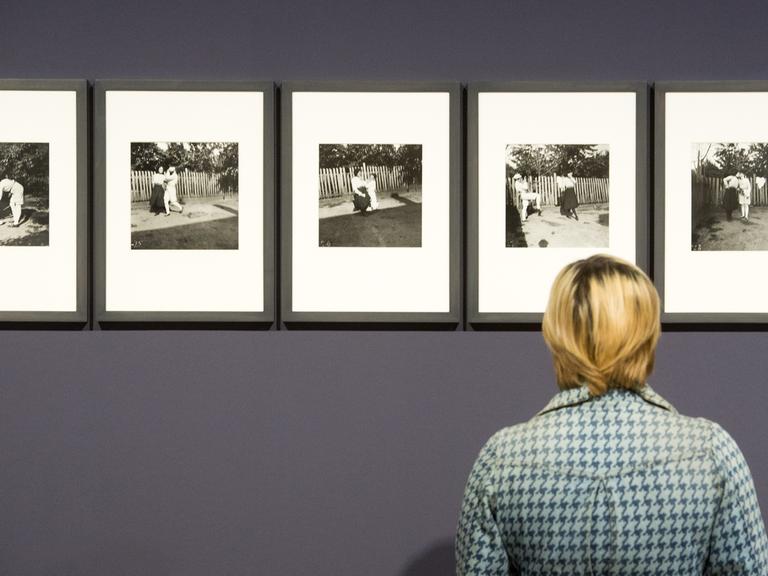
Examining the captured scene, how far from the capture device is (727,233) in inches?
71.2

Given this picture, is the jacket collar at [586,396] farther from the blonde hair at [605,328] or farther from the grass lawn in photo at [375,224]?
the grass lawn in photo at [375,224]

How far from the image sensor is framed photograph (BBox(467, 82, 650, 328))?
1803mm

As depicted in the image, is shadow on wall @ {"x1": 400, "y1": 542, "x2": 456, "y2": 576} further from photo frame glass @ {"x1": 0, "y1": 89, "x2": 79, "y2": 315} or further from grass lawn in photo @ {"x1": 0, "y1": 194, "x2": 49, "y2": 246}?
grass lawn in photo @ {"x1": 0, "y1": 194, "x2": 49, "y2": 246}

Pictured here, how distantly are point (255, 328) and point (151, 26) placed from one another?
0.76 m

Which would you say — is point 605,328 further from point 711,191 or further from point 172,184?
point 172,184

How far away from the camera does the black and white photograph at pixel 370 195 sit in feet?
5.92

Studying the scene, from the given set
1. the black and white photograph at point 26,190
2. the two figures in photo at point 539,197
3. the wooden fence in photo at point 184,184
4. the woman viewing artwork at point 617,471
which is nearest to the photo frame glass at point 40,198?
the black and white photograph at point 26,190

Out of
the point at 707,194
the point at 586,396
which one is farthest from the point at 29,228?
the point at 707,194

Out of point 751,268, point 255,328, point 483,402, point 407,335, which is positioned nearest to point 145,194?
point 255,328

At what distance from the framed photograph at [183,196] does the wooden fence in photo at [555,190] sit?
57 centimetres

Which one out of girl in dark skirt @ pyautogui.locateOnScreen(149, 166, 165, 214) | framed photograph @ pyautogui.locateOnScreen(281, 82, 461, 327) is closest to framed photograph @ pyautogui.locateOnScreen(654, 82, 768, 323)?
framed photograph @ pyautogui.locateOnScreen(281, 82, 461, 327)

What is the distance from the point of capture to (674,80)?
1831mm

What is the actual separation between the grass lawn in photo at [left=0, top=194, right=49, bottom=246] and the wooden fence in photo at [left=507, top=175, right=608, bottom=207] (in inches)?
42.8

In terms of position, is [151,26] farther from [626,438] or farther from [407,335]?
[626,438]
